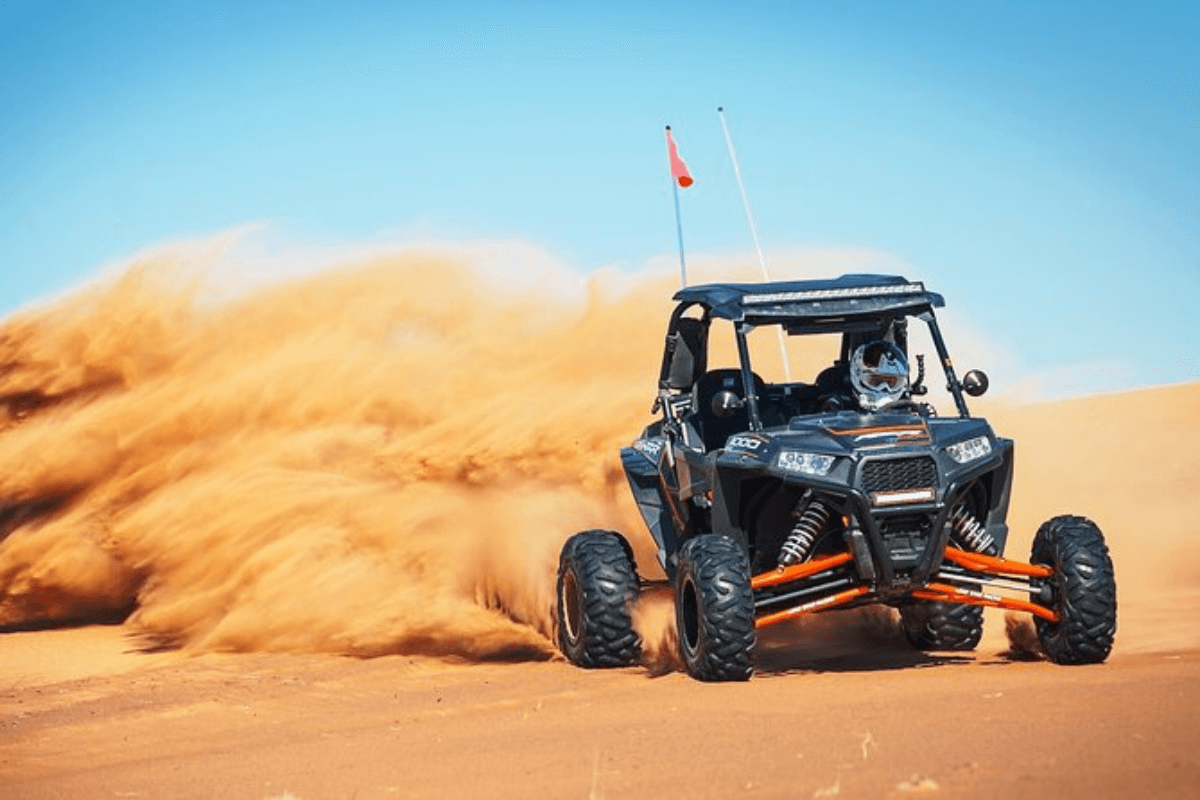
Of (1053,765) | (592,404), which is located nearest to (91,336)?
(592,404)

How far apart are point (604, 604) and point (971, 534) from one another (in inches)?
98.9

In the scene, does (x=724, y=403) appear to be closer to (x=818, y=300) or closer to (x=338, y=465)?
(x=818, y=300)

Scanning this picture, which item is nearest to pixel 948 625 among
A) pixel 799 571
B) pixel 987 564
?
pixel 987 564

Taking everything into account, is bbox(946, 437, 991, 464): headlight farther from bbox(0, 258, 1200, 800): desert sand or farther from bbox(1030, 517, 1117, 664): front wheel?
bbox(0, 258, 1200, 800): desert sand

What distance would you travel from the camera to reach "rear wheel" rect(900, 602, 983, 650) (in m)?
13.1

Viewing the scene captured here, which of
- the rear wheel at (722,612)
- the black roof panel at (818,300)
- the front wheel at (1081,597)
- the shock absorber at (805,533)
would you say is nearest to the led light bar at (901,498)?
the shock absorber at (805,533)

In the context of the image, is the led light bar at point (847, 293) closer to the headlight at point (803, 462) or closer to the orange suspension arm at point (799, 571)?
the headlight at point (803, 462)

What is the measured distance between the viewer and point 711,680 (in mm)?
10828

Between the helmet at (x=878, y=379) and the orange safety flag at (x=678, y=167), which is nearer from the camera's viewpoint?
the helmet at (x=878, y=379)

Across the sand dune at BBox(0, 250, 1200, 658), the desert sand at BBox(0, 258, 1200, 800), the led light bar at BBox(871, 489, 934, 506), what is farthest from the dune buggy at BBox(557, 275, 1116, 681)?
the sand dune at BBox(0, 250, 1200, 658)

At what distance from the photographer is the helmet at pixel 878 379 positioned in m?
11.8

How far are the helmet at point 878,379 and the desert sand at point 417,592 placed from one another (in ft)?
5.53

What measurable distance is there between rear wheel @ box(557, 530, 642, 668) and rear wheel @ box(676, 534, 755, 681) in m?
1.55

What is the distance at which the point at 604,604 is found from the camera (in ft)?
41.0
